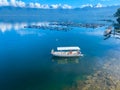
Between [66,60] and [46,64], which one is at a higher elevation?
[46,64]

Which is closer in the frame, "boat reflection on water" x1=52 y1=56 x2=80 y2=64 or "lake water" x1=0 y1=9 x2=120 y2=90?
"lake water" x1=0 y1=9 x2=120 y2=90

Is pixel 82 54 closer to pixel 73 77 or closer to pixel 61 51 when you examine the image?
pixel 61 51

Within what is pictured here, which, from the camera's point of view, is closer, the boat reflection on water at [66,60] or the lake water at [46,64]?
the lake water at [46,64]

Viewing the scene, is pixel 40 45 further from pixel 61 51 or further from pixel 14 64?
pixel 14 64

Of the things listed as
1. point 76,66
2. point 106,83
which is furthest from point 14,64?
point 106,83

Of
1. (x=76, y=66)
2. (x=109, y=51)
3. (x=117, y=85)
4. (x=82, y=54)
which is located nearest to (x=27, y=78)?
(x=76, y=66)

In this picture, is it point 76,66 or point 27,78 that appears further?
point 76,66

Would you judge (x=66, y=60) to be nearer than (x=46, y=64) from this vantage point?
No

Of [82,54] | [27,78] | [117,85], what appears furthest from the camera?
[82,54]

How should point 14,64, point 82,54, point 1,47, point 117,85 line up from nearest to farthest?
point 117,85 < point 14,64 < point 82,54 < point 1,47
